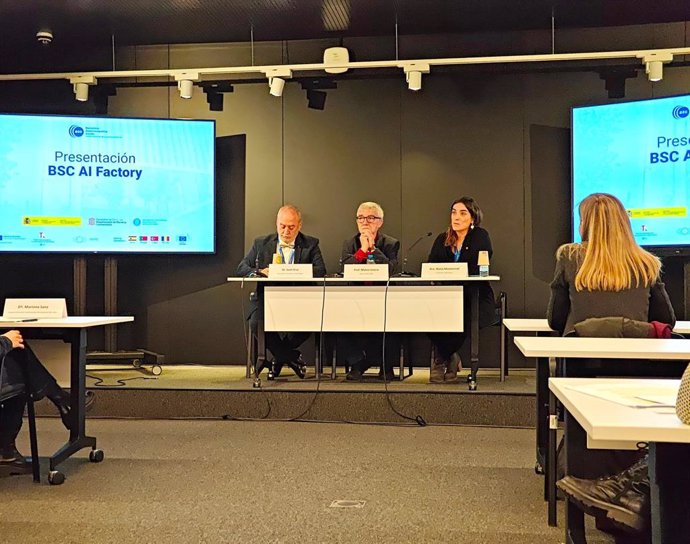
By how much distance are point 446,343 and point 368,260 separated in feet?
2.76

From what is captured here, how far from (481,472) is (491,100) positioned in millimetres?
3920

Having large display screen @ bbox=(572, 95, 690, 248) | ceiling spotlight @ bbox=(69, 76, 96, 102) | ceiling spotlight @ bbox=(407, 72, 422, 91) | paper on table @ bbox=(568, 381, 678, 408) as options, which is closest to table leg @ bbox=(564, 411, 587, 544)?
paper on table @ bbox=(568, 381, 678, 408)

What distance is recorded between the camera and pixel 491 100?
20.4 feet

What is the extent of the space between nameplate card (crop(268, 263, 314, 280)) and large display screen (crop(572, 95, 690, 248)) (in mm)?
2400

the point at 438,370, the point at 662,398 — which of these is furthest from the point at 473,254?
the point at 662,398

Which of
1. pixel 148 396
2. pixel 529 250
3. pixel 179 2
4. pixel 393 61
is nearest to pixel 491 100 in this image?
pixel 393 61

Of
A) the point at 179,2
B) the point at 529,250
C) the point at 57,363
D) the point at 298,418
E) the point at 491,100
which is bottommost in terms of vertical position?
the point at 298,418

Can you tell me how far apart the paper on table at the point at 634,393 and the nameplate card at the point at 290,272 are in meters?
3.36

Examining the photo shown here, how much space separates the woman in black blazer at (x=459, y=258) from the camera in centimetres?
504

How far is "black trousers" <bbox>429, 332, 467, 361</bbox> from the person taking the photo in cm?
497

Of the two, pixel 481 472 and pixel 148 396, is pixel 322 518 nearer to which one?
pixel 481 472

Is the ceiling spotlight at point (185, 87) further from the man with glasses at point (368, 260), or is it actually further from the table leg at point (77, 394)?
the table leg at point (77, 394)

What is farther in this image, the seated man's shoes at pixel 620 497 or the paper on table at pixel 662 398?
the seated man's shoes at pixel 620 497

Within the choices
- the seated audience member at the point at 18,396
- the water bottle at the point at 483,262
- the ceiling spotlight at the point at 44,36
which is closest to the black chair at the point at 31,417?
the seated audience member at the point at 18,396
